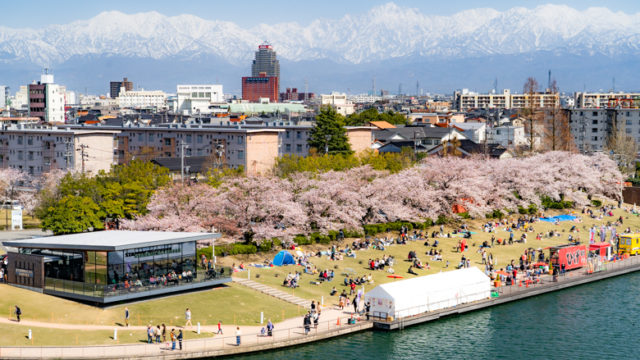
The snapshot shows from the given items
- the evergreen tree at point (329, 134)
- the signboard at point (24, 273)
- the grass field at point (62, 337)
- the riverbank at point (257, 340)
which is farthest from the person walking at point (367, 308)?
the evergreen tree at point (329, 134)

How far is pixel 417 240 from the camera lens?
8188cm

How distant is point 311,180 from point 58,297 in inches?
1370

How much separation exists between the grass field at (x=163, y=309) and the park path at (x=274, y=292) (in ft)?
2.76

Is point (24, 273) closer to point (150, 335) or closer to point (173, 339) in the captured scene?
point (150, 335)

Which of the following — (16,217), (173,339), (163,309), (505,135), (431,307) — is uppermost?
(505,135)

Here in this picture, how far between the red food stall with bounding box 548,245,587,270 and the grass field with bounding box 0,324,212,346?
38.7m

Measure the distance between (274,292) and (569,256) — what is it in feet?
102

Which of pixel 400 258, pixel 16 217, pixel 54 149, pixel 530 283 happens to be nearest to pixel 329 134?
pixel 54 149

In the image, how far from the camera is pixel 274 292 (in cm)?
5972

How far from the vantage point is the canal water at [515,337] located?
51000 mm

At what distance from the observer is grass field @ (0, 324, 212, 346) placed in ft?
151

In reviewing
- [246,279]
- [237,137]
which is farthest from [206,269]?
[237,137]

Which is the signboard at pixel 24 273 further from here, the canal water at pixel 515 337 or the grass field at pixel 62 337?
the canal water at pixel 515 337

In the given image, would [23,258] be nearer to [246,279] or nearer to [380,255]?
[246,279]
